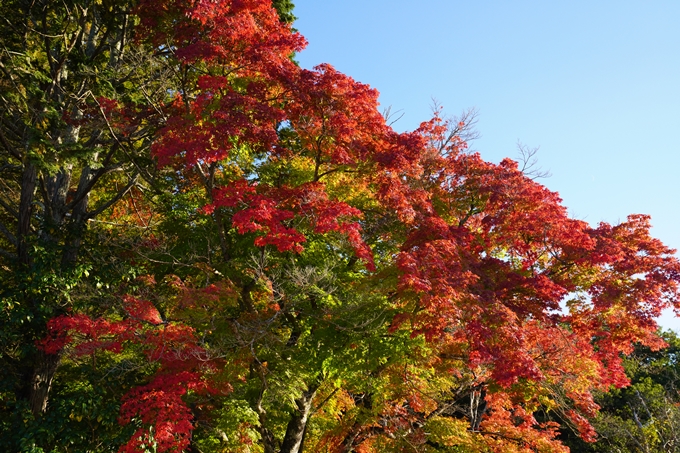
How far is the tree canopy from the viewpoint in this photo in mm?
8164

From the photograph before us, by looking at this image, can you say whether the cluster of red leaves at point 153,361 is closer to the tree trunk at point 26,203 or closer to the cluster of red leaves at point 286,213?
the tree trunk at point 26,203

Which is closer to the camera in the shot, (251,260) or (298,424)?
(251,260)

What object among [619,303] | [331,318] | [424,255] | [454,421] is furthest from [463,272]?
[454,421]

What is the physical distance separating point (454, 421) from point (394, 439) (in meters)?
1.51

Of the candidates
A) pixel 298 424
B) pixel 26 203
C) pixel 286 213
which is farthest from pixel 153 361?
pixel 298 424

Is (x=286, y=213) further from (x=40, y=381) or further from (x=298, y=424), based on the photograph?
(x=298, y=424)

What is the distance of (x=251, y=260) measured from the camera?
376 inches

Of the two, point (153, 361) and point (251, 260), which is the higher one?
point (251, 260)

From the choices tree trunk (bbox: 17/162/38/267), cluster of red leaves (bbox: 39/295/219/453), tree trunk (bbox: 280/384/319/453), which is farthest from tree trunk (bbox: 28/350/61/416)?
tree trunk (bbox: 280/384/319/453)

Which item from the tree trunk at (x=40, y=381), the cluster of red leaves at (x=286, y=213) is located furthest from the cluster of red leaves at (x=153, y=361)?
the cluster of red leaves at (x=286, y=213)

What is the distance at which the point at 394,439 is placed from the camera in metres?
11.6

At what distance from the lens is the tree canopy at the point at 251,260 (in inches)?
321

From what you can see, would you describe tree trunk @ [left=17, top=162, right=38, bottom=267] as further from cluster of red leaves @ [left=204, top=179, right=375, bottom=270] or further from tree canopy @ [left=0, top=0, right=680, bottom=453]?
cluster of red leaves @ [left=204, top=179, right=375, bottom=270]

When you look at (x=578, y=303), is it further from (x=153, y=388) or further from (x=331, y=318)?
(x=153, y=388)
